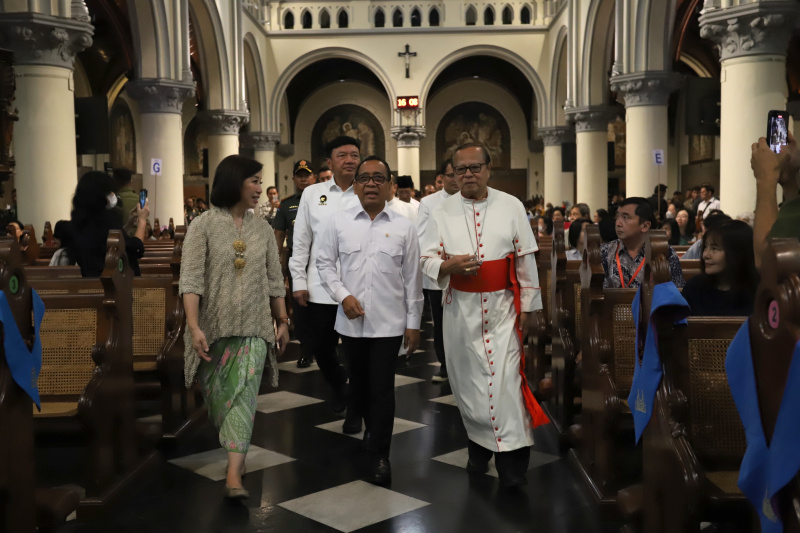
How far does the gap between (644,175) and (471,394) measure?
1081cm

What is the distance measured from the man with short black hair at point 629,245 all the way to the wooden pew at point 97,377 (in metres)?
2.69

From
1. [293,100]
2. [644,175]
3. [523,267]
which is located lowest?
[523,267]

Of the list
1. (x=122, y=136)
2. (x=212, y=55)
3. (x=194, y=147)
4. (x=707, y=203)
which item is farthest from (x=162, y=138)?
(x=194, y=147)

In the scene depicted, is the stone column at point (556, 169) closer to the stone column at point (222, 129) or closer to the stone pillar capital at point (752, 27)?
the stone column at point (222, 129)

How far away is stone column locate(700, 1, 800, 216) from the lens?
365 inches

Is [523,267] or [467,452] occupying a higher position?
[523,267]

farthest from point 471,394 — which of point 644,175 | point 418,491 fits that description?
point 644,175

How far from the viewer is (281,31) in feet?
76.7

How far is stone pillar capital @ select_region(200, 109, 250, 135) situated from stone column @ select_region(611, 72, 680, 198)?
8789mm

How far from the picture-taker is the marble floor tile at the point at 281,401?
5.57 meters

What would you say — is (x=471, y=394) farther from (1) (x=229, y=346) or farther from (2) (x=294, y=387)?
(2) (x=294, y=387)

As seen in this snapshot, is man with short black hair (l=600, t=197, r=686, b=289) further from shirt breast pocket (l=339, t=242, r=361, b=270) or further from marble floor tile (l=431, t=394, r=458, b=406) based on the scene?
marble floor tile (l=431, t=394, r=458, b=406)

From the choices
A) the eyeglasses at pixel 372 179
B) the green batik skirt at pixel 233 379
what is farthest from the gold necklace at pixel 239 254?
the eyeglasses at pixel 372 179

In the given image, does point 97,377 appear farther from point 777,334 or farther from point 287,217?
point 777,334
